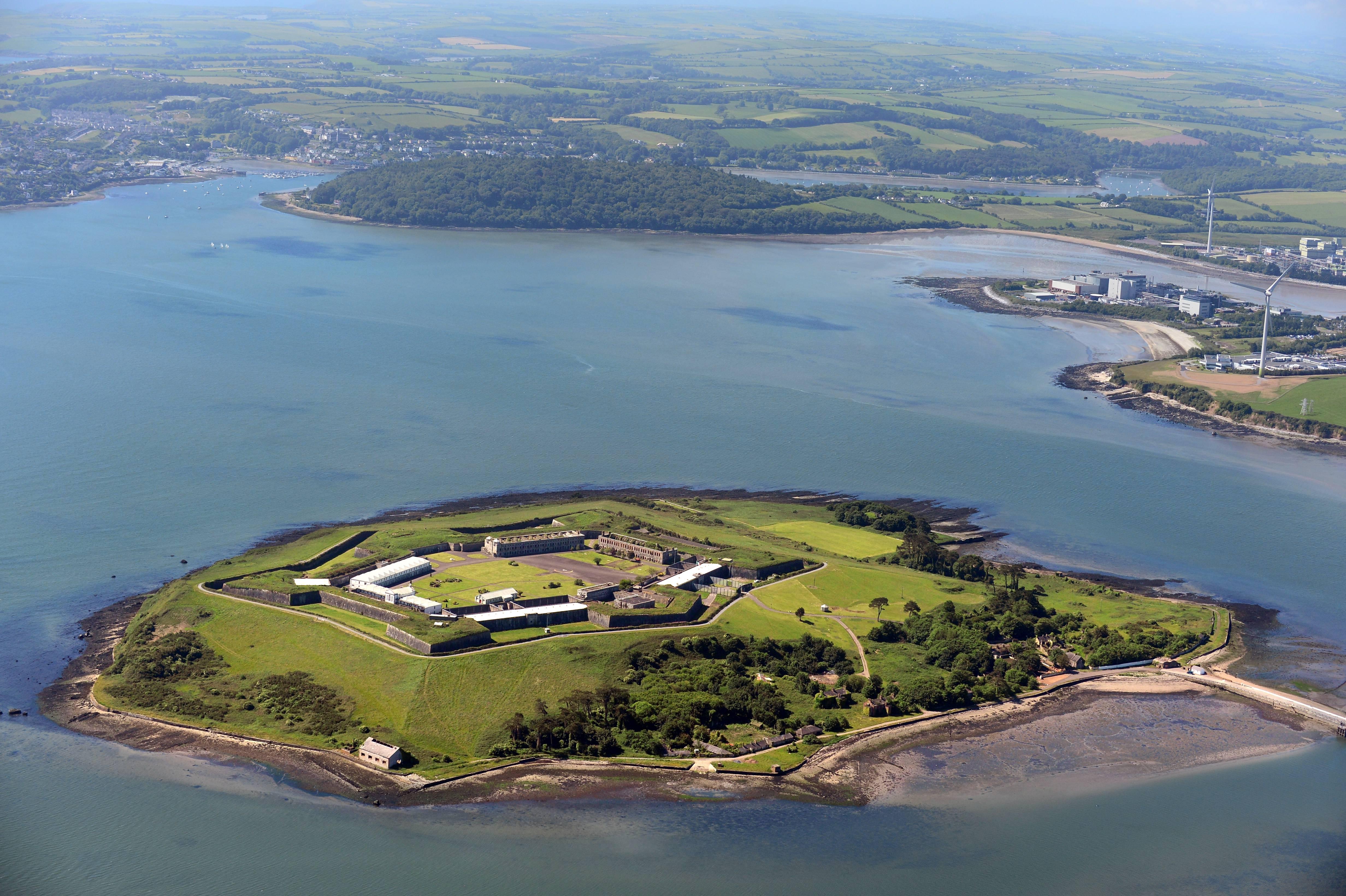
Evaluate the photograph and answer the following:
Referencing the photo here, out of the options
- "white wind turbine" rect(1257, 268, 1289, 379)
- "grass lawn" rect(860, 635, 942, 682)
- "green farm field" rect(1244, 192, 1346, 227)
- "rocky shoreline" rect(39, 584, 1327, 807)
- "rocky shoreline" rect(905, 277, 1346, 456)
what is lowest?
"rocky shoreline" rect(39, 584, 1327, 807)

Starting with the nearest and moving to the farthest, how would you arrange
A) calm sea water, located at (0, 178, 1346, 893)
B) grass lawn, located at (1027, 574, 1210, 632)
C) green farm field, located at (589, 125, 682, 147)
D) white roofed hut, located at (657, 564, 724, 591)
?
calm sea water, located at (0, 178, 1346, 893)
white roofed hut, located at (657, 564, 724, 591)
grass lawn, located at (1027, 574, 1210, 632)
green farm field, located at (589, 125, 682, 147)

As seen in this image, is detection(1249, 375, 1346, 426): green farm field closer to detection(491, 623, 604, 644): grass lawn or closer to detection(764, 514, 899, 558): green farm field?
detection(764, 514, 899, 558): green farm field

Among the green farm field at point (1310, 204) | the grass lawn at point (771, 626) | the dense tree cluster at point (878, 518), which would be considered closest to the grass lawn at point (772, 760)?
the grass lawn at point (771, 626)

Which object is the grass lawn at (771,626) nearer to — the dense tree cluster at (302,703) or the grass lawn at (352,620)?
the grass lawn at (352,620)

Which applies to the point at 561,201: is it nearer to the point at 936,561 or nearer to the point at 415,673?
the point at 936,561

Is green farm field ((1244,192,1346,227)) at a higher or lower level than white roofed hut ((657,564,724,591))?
higher

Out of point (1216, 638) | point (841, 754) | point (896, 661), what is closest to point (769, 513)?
point (896, 661)

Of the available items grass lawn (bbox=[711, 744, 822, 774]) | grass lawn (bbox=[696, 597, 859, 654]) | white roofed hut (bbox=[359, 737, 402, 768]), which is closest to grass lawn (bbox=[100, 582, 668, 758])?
white roofed hut (bbox=[359, 737, 402, 768])
